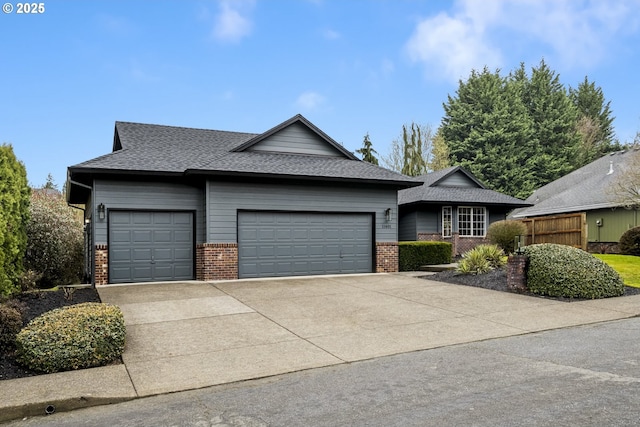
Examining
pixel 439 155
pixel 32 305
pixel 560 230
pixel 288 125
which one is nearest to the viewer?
pixel 32 305

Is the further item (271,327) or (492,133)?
(492,133)

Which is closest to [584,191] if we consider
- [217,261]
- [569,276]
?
[569,276]

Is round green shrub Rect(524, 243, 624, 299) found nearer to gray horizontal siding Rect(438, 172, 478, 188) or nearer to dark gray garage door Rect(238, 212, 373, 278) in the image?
dark gray garage door Rect(238, 212, 373, 278)

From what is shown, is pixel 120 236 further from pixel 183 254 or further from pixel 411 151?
pixel 411 151

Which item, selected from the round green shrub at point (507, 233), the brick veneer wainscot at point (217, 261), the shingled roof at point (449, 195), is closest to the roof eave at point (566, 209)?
the shingled roof at point (449, 195)

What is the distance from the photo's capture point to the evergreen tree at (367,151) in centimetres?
4047

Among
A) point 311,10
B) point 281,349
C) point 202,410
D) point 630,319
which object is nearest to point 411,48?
point 311,10

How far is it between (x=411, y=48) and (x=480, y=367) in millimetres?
20834

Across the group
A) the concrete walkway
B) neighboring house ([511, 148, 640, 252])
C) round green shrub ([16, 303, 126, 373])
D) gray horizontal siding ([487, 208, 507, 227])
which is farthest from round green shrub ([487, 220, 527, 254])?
round green shrub ([16, 303, 126, 373])

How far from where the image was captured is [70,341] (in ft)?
18.2

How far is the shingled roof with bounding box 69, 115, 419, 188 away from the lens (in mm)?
13328

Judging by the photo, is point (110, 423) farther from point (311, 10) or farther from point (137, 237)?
point (311, 10)

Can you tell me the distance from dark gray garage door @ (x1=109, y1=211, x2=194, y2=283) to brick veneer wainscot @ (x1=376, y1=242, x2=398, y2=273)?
6.54 meters

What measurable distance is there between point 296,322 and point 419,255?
33.2 ft
